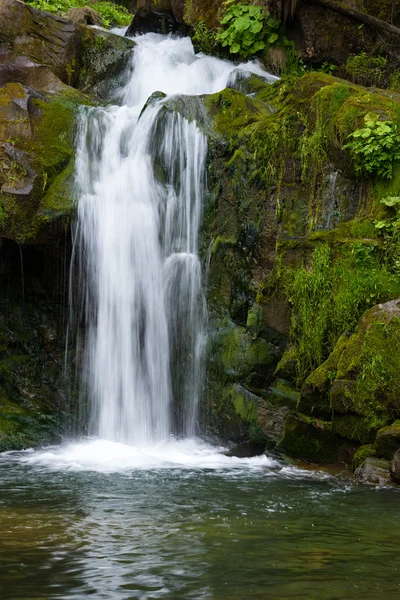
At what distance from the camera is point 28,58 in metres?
12.7

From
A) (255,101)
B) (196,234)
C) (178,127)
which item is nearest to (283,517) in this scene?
(196,234)

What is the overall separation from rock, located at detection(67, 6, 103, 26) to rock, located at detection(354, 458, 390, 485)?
12.2m

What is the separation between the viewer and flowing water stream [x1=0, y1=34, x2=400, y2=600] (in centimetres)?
401

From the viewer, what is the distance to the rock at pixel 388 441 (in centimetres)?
695

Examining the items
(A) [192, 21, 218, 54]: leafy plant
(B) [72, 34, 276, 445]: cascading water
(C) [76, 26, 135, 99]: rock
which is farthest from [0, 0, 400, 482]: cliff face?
(A) [192, 21, 218, 54]: leafy plant

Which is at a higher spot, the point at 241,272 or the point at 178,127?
the point at 178,127

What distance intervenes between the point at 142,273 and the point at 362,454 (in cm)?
427

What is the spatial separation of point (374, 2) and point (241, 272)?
6.85m

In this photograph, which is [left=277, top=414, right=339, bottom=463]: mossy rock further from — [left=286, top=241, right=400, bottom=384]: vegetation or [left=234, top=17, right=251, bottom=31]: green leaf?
[left=234, top=17, right=251, bottom=31]: green leaf

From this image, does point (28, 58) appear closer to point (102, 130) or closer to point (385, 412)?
point (102, 130)

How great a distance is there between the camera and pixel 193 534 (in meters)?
4.88

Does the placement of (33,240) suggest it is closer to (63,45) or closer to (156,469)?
(156,469)

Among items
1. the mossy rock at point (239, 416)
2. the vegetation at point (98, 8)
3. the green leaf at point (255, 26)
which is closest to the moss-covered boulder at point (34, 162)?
the mossy rock at point (239, 416)

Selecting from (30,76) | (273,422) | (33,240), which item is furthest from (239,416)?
(30,76)
